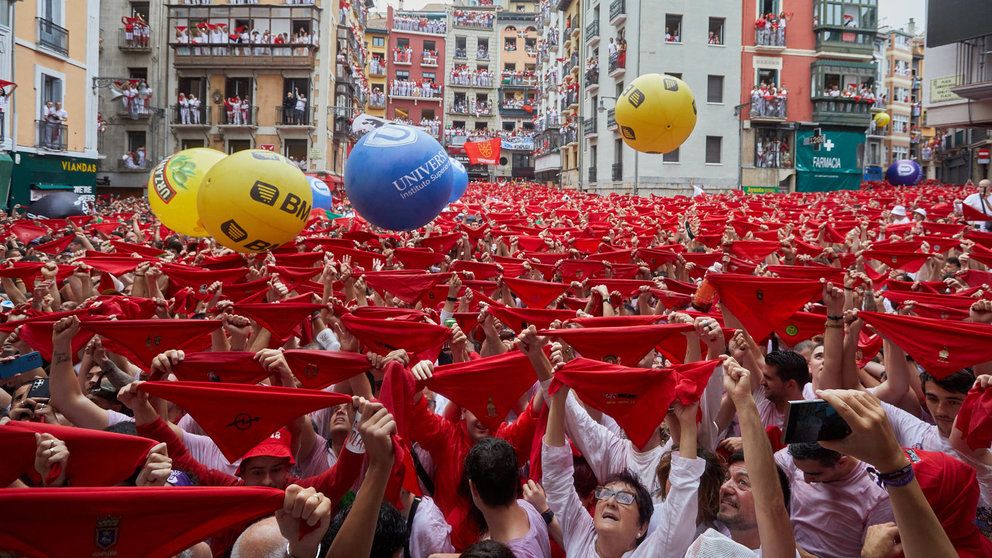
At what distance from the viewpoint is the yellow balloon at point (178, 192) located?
920cm

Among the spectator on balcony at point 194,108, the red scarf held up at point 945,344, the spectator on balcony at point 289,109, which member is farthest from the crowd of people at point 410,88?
the red scarf held up at point 945,344

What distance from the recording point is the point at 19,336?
5.02 metres

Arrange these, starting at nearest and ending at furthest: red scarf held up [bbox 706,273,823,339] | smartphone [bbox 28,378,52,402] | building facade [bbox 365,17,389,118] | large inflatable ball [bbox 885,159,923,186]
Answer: smartphone [bbox 28,378,52,402] < red scarf held up [bbox 706,273,823,339] < large inflatable ball [bbox 885,159,923,186] < building facade [bbox 365,17,389,118]

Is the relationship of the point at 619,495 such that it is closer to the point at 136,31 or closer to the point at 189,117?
the point at 189,117

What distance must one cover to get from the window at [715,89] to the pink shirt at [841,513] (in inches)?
1442

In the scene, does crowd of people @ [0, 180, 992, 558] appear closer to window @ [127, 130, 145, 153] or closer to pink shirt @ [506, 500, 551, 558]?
pink shirt @ [506, 500, 551, 558]

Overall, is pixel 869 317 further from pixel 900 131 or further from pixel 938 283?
pixel 900 131

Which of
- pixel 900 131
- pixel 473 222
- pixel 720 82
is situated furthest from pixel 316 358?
pixel 900 131

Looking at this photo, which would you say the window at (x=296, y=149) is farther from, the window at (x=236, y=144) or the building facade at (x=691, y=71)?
the building facade at (x=691, y=71)

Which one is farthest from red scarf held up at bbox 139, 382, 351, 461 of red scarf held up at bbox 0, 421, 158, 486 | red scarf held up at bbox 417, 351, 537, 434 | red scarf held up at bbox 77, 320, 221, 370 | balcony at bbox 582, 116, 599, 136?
balcony at bbox 582, 116, 599, 136

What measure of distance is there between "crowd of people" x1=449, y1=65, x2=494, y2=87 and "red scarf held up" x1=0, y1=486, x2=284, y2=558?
75286mm

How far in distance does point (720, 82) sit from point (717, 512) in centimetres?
3739

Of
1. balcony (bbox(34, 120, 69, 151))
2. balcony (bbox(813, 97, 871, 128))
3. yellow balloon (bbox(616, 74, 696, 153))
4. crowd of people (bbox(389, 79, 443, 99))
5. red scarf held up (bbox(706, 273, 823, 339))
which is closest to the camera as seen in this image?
red scarf held up (bbox(706, 273, 823, 339))

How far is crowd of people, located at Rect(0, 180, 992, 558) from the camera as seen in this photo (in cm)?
232
